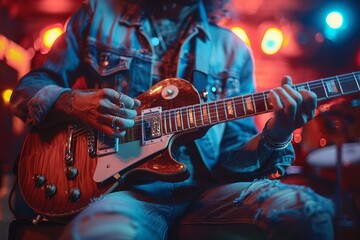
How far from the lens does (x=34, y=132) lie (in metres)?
1.40

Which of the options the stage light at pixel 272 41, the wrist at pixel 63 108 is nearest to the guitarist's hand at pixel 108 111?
the wrist at pixel 63 108

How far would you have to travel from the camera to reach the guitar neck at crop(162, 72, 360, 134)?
1.17 meters

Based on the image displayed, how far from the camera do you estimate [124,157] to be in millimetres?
1229

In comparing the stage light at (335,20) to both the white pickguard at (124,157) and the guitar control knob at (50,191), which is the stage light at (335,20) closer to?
the white pickguard at (124,157)

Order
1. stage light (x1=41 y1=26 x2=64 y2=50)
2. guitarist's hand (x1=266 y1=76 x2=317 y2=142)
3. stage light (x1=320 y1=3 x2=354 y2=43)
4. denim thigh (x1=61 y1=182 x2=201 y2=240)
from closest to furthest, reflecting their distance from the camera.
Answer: denim thigh (x1=61 y1=182 x2=201 y2=240)
guitarist's hand (x1=266 y1=76 x2=317 y2=142)
stage light (x1=320 y1=3 x2=354 y2=43)
stage light (x1=41 y1=26 x2=64 y2=50)

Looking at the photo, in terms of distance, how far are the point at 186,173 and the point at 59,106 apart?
1.93 ft

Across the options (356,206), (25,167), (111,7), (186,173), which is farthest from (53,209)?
(356,206)

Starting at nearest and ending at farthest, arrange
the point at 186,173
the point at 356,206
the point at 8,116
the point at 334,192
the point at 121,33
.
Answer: the point at 186,173 < the point at 121,33 < the point at 356,206 < the point at 334,192 < the point at 8,116

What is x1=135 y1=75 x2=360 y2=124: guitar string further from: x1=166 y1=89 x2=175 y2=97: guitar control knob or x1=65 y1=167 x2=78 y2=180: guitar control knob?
x1=65 y1=167 x2=78 y2=180: guitar control knob

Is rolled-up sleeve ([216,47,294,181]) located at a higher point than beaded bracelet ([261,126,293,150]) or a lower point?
lower

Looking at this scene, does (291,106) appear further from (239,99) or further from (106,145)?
(106,145)

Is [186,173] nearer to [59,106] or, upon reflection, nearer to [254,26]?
[59,106]

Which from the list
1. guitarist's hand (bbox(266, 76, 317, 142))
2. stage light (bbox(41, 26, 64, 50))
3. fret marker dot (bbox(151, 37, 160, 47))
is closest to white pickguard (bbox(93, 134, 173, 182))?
guitarist's hand (bbox(266, 76, 317, 142))

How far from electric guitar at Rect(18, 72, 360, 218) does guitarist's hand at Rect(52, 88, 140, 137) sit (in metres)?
0.07
